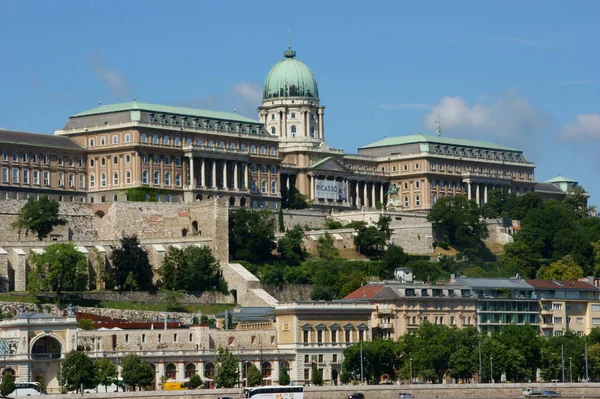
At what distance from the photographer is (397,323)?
511ft

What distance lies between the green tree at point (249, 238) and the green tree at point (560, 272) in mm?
26729

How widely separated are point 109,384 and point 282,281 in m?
48.9

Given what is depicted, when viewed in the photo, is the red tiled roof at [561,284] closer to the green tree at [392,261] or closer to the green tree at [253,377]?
the green tree at [392,261]

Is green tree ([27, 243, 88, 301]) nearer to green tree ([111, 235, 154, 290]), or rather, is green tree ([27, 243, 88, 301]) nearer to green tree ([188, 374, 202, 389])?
green tree ([111, 235, 154, 290])

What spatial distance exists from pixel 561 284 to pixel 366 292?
21231 mm

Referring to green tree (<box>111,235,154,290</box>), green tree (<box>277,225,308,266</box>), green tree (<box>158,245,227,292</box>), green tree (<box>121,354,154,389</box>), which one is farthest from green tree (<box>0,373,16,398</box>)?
green tree (<box>277,225,308,266</box>)

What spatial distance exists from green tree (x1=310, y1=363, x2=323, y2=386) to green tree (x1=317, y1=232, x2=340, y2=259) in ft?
163

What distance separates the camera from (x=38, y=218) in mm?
179000

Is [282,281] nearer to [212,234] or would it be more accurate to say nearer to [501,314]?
[212,234]

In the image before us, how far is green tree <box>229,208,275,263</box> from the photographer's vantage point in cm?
18412

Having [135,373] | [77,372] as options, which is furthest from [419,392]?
[77,372]

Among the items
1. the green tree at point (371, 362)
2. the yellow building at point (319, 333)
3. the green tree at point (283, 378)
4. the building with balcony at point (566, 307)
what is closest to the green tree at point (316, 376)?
the yellow building at point (319, 333)

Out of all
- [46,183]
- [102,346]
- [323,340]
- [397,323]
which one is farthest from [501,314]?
[46,183]

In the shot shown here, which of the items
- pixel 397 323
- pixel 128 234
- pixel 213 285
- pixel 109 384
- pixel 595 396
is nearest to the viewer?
pixel 109 384
